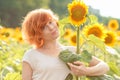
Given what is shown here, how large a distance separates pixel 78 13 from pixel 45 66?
366 mm

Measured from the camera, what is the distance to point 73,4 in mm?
3297

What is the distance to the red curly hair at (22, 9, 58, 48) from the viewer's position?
Answer: 3418mm

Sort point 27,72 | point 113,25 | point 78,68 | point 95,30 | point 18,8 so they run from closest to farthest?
1. point 78,68
2. point 27,72
3. point 95,30
4. point 113,25
5. point 18,8

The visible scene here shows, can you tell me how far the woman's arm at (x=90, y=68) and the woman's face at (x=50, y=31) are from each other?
8.4 inches

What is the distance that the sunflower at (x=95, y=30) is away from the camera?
368cm

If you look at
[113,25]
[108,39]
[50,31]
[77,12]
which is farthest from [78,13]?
[113,25]

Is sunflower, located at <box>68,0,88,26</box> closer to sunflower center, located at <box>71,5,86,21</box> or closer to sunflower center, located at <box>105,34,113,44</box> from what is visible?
sunflower center, located at <box>71,5,86,21</box>

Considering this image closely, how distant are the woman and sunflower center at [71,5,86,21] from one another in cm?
18

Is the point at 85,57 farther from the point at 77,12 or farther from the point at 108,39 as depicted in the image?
the point at 108,39

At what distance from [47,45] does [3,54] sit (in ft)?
4.62

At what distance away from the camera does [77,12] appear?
327 cm

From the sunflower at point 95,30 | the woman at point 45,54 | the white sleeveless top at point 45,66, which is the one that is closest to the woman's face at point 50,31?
the woman at point 45,54

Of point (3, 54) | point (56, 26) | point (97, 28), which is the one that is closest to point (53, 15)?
point (56, 26)

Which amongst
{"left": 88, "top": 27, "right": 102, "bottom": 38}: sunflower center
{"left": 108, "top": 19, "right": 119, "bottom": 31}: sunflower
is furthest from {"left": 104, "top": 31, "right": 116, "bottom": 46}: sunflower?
{"left": 108, "top": 19, "right": 119, "bottom": 31}: sunflower
